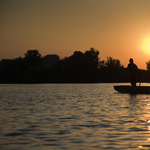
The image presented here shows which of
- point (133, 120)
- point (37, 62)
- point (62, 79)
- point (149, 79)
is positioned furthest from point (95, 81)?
point (133, 120)

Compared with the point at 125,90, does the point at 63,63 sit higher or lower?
higher

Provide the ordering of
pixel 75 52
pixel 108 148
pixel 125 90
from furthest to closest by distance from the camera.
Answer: pixel 75 52 < pixel 125 90 < pixel 108 148

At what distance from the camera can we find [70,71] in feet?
420

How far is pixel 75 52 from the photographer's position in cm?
12794

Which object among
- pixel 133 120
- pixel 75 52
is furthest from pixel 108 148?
pixel 75 52

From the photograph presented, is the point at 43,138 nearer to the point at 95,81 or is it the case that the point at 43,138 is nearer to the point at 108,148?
the point at 108,148

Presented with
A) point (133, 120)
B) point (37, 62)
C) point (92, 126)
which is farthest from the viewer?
point (37, 62)

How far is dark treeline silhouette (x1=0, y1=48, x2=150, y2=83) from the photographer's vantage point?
12794cm

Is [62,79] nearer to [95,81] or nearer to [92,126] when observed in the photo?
[95,81]

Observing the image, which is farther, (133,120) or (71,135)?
(133,120)

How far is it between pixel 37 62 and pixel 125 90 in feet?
441

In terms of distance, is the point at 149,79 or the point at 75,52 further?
the point at 149,79

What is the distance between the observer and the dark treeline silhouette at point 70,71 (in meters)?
128

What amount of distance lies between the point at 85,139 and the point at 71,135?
77 cm
